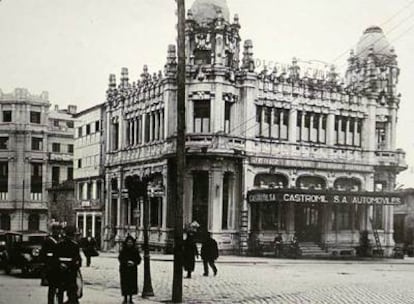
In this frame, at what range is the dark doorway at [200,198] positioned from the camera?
3950cm

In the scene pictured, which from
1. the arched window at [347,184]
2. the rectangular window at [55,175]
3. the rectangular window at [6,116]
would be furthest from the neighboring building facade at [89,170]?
the rectangular window at [6,116]

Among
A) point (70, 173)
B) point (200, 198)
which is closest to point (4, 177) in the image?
point (200, 198)

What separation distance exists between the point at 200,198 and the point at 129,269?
2353 centimetres

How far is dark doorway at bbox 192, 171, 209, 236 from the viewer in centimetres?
3950

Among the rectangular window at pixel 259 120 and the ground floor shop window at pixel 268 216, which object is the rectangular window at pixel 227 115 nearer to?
the rectangular window at pixel 259 120

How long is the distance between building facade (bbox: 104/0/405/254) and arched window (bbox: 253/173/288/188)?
0.06 meters

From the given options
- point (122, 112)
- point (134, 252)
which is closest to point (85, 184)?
point (122, 112)

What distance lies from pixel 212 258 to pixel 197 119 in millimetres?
16248

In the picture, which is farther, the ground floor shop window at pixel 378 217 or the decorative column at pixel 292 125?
the ground floor shop window at pixel 378 217

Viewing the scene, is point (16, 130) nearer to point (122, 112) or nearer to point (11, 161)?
point (11, 161)

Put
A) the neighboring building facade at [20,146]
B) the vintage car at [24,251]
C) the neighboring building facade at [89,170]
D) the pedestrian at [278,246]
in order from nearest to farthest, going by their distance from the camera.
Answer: the neighboring building facade at [20,146] → the vintage car at [24,251] → the pedestrian at [278,246] → the neighboring building facade at [89,170]

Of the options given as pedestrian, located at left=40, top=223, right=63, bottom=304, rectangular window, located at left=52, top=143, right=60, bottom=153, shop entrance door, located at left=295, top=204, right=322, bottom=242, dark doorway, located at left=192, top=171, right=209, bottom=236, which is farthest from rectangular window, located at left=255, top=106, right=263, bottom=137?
pedestrian, located at left=40, top=223, right=63, bottom=304

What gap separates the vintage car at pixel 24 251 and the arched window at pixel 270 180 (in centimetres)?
1862

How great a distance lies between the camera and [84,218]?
2217 inches
